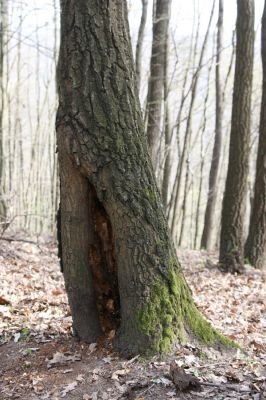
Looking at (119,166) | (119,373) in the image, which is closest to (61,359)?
(119,373)

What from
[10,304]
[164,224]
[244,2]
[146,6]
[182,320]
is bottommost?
[10,304]

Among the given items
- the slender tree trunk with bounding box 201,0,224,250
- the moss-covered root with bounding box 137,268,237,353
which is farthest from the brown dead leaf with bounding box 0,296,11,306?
the slender tree trunk with bounding box 201,0,224,250

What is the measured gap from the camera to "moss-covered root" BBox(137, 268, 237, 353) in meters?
4.26

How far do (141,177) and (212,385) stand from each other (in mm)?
1835

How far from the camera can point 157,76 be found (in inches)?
385

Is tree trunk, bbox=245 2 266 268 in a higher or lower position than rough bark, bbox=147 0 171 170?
lower

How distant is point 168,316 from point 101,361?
29.1 inches

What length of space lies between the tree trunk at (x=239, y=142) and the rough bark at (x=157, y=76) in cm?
155

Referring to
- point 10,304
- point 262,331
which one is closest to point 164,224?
point 262,331

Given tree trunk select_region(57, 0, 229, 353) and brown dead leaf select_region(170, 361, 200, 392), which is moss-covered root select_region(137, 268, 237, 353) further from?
brown dead leaf select_region(170, 361, 200, 392)

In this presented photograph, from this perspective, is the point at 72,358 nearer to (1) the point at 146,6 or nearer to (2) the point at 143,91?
(1) the point at 146,6

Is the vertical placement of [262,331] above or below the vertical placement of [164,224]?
below

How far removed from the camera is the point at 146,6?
12562mm

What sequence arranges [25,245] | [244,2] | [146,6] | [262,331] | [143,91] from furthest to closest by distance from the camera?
[143,91]
[146,6]
[25,245]
[244,2]
[262,331]
